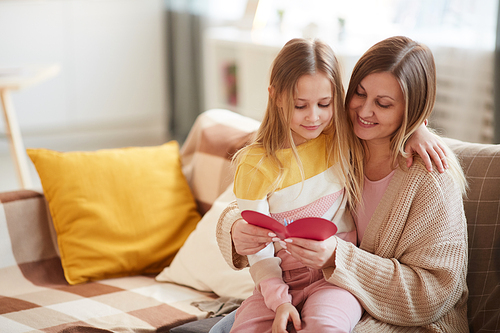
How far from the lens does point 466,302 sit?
4.25 ft

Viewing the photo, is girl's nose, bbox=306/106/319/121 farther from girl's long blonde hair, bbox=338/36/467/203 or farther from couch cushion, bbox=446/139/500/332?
couch cushion, bbox=446/139/500/332

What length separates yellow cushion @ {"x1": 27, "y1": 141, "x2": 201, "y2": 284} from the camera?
172 centimetres

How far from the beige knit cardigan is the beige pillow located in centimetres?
44

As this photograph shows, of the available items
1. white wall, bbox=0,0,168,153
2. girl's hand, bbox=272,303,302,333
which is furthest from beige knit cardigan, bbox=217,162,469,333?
white wall, bbox=0,0,168,153

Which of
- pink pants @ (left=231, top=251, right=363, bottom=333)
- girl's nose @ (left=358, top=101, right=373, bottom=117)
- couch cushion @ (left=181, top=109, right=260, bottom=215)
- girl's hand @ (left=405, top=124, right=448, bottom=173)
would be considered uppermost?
girl's nose @ (left=358, top=101, right=373, bottom=117)

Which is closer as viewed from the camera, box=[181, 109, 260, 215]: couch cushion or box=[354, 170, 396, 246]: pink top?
box=[354, 170, 396, 246]: pink top

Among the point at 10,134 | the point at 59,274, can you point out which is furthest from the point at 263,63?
the point at 59,274

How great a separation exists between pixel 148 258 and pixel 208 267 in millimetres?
266

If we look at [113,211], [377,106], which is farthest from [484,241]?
[113,211]

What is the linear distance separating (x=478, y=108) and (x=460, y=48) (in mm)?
290

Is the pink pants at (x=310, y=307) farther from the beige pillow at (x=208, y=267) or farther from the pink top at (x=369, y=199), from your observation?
the beige pillow at (x=208, y=267)

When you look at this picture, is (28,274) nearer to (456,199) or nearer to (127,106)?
(456,199)

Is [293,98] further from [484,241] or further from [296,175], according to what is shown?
[484,241]

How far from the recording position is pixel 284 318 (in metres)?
1.09
